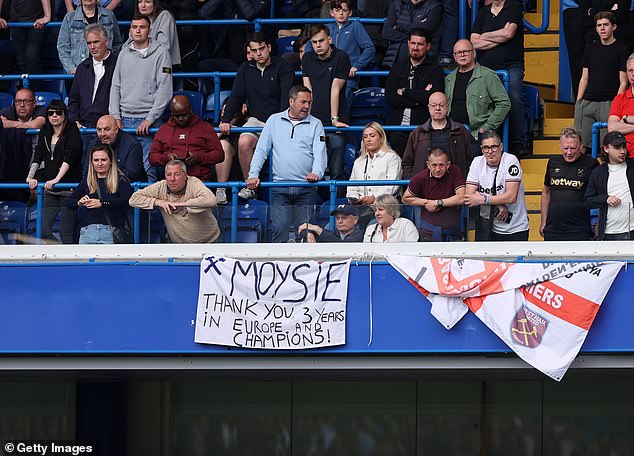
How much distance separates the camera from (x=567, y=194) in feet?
31.1

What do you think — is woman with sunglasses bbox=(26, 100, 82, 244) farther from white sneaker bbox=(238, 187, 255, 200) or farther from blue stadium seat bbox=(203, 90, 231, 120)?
blue stadium seat bbox=(203, 90, 231, 120)

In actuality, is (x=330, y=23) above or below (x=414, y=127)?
above

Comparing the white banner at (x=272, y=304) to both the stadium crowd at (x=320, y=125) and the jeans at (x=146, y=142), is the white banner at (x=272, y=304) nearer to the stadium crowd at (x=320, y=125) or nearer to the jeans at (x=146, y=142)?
the stadium crowd at (x=320, y=125)

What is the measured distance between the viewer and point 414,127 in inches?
437

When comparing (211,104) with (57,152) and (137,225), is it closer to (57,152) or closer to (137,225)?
(57,152)

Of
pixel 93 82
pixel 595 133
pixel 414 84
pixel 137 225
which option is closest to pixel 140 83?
pixel 93 82

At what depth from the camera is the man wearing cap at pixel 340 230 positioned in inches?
357

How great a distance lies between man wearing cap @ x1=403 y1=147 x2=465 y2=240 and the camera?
900cm

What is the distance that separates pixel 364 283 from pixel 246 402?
3216 mm

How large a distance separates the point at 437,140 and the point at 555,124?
2515 mm

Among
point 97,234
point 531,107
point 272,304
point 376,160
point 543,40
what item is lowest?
point 272,304

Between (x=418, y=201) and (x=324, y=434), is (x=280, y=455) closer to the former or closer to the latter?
(x=324, y=434)

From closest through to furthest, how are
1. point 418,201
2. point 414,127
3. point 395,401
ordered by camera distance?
1. point 418,201
2. point 414,127
3. point 395,401

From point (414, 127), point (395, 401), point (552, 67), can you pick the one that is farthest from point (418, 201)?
point (552, 67)
